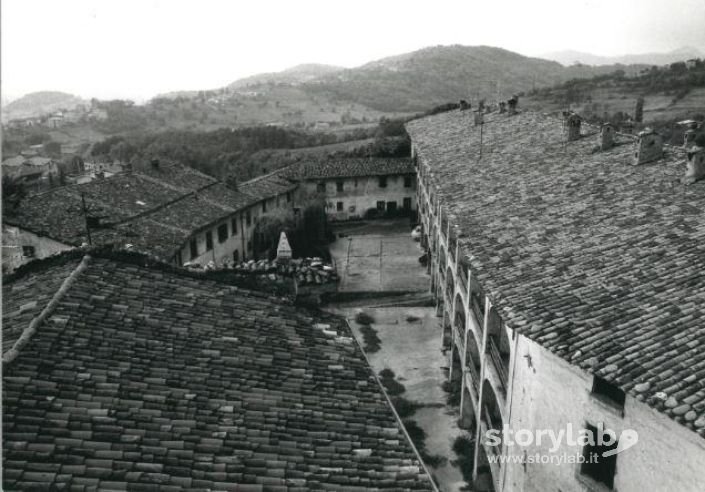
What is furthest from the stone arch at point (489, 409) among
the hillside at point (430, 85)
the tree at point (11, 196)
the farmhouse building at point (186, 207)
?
the hillside at point (430, 85)

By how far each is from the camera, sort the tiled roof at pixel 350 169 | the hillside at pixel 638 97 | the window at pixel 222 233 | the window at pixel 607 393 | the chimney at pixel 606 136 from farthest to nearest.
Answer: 1. the hillside at pixel 638 97
2. the tiled roof at pixel 350 169
3. the window at pixel 222 233
4. the chimney at pixel 606 136
5. the window at pixel 607 393

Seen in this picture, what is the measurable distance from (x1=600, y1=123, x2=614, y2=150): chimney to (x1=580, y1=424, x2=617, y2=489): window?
1317 cm

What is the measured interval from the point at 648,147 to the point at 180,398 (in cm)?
1621

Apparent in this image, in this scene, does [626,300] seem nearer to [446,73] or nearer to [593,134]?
[593,134]

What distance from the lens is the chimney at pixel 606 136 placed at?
20.6 meters

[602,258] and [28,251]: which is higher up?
[602,258]

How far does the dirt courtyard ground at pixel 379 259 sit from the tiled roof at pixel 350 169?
5225 millimetres

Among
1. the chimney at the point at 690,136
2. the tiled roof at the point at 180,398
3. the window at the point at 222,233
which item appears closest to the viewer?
the tiled roof at the point at 180,398

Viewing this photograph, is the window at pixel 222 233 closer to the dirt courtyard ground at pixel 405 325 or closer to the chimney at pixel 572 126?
the dirt courtyard ground at pixel 405 325

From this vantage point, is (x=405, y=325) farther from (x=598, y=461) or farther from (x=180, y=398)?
(x=180, y=398)

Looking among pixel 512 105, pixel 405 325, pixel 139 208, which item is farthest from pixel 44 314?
pixel 512 105

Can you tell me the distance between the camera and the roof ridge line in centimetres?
888

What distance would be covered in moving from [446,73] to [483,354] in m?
188

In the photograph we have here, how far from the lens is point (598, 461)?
11422 mm
